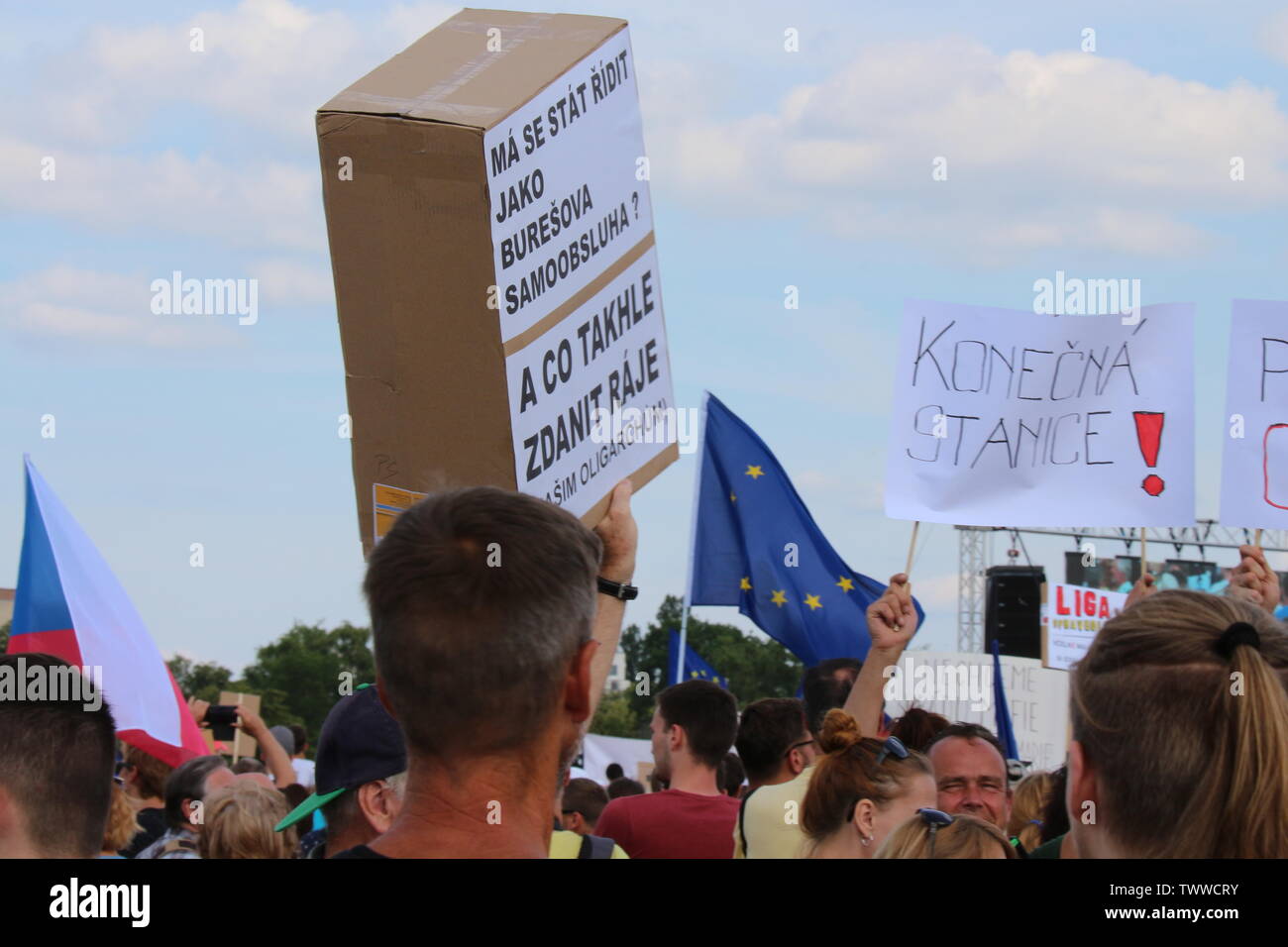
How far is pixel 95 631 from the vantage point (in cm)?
747

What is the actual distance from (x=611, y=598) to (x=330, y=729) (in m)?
0.91

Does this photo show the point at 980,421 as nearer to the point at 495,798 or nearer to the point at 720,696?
the point at 720,696

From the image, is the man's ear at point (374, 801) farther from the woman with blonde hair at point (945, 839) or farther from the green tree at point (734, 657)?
the green tree at point (734, 657)

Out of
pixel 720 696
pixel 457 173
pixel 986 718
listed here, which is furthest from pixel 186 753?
pixel 986 718

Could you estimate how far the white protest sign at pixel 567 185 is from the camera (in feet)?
11.7

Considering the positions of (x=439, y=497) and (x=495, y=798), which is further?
(x=439, y=497)

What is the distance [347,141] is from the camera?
347cm

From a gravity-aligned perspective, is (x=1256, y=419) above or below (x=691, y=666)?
above

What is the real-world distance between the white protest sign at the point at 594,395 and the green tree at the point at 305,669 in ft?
260

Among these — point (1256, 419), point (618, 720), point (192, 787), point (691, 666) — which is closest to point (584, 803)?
point (192, 787)

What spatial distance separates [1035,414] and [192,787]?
4.06 meters

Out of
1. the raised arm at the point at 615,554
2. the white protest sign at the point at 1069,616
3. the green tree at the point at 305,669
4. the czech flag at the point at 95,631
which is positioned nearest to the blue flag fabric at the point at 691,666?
the czech flag at the point at 95,631

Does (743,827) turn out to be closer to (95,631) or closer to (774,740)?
(774,740)
